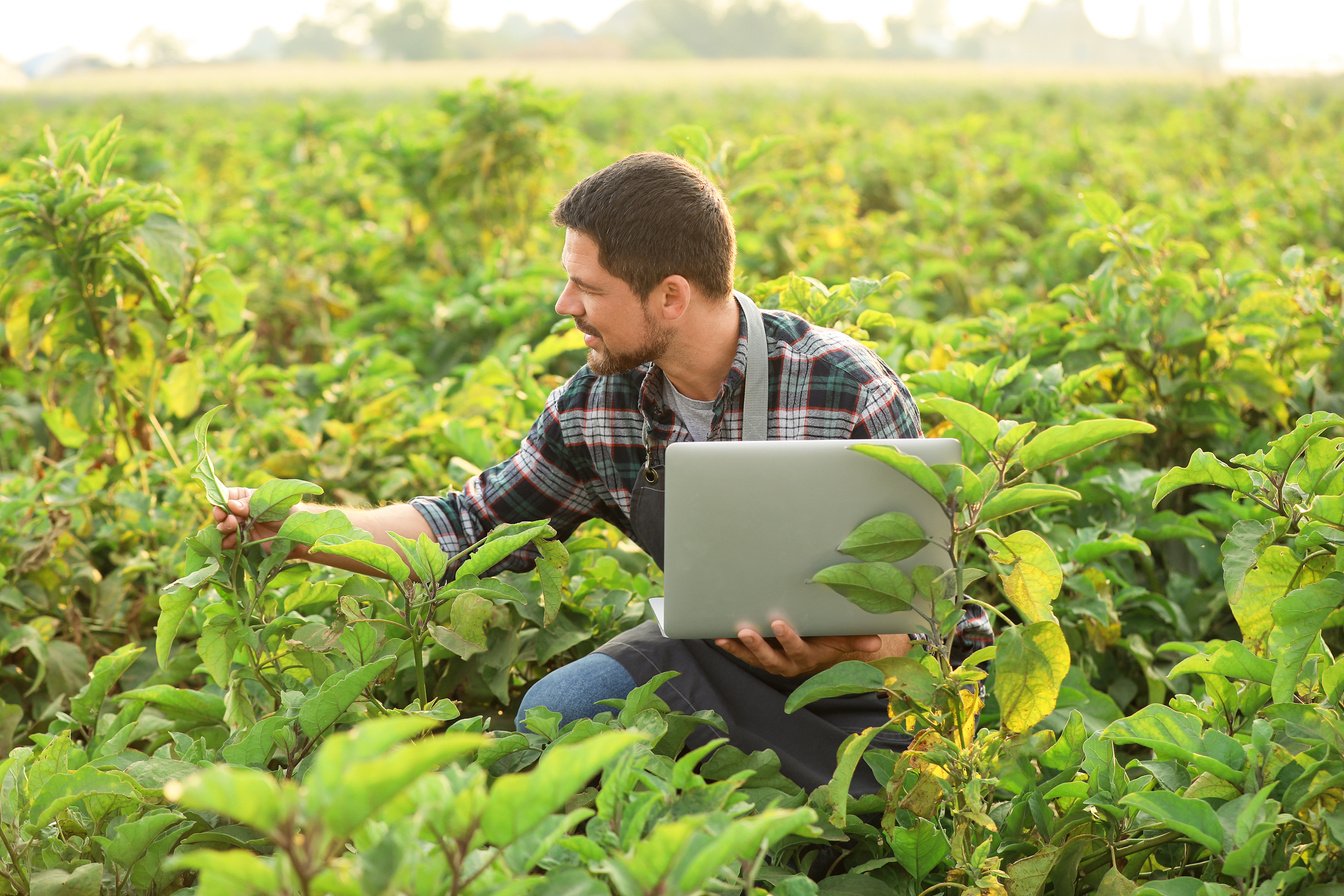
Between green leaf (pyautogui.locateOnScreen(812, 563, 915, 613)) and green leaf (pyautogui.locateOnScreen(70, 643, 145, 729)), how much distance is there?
1162 mm

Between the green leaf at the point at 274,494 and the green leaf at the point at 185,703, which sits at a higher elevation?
the green leaf at the point at 274,494

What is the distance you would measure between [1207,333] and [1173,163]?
7132mm

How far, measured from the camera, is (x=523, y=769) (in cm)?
181

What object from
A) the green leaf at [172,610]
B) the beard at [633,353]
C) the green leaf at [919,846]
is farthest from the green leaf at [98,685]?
the green leaf at [919,846]

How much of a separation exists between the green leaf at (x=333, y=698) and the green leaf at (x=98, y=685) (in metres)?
0.56

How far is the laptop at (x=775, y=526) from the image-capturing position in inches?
69.6

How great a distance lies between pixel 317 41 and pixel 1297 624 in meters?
81.2

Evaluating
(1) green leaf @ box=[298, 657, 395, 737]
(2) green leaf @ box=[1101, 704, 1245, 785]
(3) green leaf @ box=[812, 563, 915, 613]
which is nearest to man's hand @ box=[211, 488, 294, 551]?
(1) green leaf @ box=[298, 657, 395, 737]

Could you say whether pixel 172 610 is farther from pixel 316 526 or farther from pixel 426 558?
pixel 426 558

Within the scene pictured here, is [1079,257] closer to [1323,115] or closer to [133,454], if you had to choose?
[133,454]

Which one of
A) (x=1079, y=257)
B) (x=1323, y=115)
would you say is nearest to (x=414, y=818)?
(x=1079, y=257)

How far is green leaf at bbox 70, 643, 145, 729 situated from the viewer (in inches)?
84.1

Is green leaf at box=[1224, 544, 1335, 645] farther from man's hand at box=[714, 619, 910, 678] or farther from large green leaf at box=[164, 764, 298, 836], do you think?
large green leaf at box=[164, 764, 298, 836]

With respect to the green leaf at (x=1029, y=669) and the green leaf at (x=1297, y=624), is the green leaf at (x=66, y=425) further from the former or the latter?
the green leaf at (x=1297, y=624)
